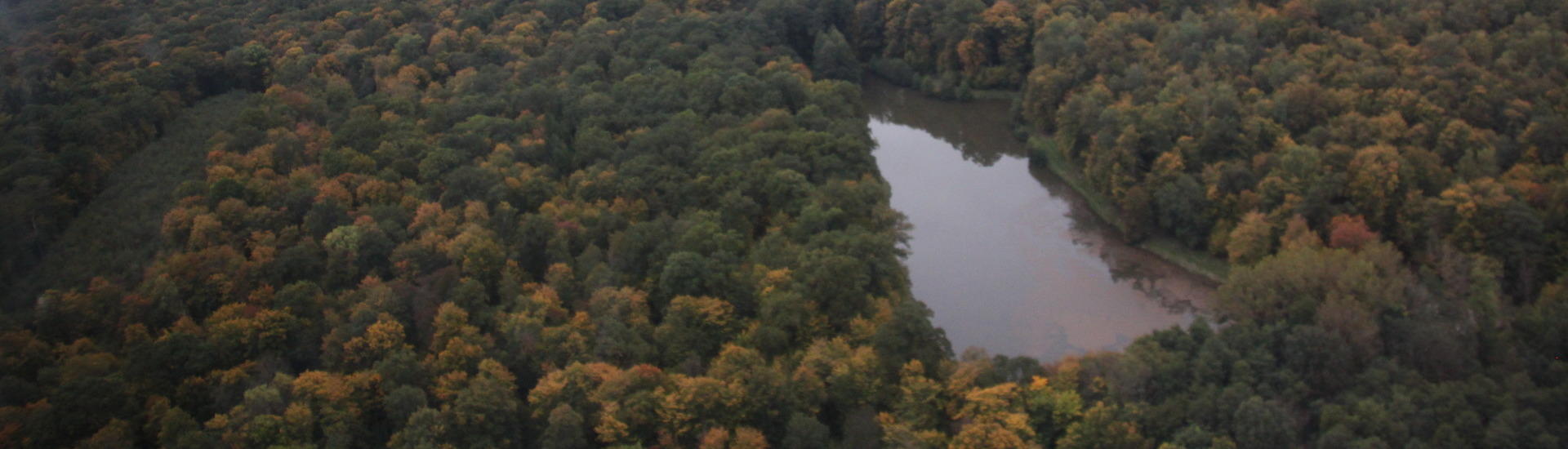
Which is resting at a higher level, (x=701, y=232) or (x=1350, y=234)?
(x=1350, y=234)

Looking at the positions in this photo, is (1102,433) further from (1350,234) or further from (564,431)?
(1350,234)

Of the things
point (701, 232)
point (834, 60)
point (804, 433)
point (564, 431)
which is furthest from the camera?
point (834, 60)

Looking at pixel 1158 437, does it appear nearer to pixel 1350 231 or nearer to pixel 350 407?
pixel 1350 231

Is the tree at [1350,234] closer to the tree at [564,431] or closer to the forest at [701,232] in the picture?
the forest at [701,232]

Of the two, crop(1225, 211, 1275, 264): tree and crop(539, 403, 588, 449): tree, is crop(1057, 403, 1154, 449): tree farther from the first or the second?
crop(1225, 211, 1275, 264): tree

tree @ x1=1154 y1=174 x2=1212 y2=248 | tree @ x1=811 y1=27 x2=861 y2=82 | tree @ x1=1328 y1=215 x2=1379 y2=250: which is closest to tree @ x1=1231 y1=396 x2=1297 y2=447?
tree @ x1=1328 y1=215 x2=1379 y2=250

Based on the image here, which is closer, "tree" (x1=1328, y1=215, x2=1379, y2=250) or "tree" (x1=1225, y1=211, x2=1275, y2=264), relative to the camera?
"tree" (x1=1328, y1=215, x2=1379, y2=250)

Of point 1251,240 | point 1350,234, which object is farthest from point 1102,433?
point 1350,234

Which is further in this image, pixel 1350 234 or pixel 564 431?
pixel 1350 234
